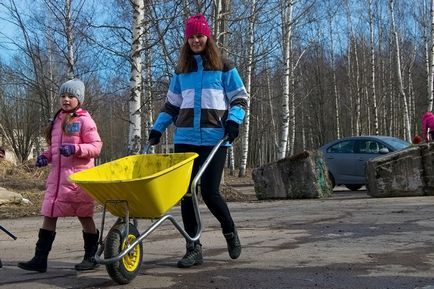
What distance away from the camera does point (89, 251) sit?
16.8 ft

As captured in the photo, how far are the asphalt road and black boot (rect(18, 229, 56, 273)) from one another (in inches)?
3.1

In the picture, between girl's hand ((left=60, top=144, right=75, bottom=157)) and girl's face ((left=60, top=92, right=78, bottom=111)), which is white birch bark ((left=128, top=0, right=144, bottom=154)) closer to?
girl's face ((left=60, top=92, right=78, bottom=111))

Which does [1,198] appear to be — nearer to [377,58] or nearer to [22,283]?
[22,283]

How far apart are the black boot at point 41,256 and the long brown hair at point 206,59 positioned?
1889 millimetres

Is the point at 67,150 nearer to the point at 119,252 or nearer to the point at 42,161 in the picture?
the point at 42,161

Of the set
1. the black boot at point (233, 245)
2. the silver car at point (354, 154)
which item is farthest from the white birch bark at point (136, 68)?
the black boot at point (233, 245)

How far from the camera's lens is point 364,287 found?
411 cm

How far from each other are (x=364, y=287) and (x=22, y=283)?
2673 mm

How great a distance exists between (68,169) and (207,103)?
1380 mm

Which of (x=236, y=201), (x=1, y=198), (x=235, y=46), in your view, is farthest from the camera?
(x=235, y=46)

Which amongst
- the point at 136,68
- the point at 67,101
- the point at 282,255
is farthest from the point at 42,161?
the point at 136,68

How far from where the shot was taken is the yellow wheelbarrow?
13.4ft

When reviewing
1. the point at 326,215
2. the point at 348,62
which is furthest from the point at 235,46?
the point at 348,62

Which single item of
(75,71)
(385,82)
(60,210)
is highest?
(385,82)
